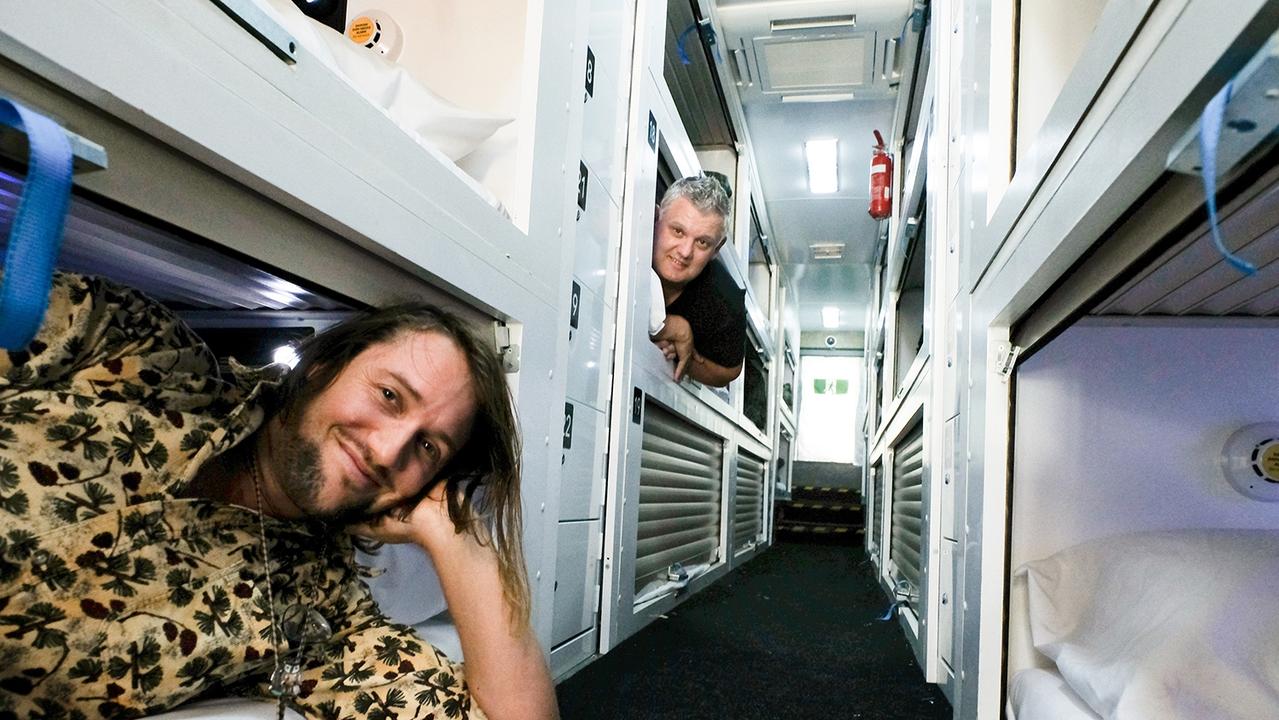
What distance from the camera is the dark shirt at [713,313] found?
3744 millimetres

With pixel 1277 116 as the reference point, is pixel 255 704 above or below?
below

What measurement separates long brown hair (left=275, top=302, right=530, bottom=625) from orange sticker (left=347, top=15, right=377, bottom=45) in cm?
85

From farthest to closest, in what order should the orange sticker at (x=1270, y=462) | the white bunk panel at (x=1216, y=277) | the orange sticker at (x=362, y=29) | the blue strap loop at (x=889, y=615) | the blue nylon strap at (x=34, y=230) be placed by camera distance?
the blue strap loop at (x=889, y=615)
the orange sticker at (x=362, y=29)
the orange sticker at (x=1270, y=462)
the white bunk panel at (x=1216, y=277)
the blue nylon strap at (x=34, y=230)

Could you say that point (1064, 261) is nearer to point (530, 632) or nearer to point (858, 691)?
point (530, 632)

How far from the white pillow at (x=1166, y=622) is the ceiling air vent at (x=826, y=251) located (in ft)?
21.6

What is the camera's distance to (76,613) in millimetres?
905

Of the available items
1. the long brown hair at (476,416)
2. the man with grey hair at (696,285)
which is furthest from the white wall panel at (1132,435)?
the man with grey hair at (696,285)

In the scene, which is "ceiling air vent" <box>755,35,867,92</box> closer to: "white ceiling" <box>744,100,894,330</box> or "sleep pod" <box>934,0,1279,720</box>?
"white ceiling" <box>744,100,894,330</box>

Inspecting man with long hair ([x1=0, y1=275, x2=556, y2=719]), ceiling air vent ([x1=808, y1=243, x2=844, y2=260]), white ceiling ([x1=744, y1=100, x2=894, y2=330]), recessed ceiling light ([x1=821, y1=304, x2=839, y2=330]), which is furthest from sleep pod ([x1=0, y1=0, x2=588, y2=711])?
recessed ceiling light ([x1=821, y1=304, x2=839, y2=330])

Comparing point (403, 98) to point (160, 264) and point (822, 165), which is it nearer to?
point (160, 264)

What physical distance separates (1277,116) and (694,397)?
11.6 feet

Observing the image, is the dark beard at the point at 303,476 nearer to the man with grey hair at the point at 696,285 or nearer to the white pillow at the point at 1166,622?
the white pillow at the point at 1166,622

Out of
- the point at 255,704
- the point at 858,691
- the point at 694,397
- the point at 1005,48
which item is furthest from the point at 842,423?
the point at 255,704

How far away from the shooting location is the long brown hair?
1.38 meters
